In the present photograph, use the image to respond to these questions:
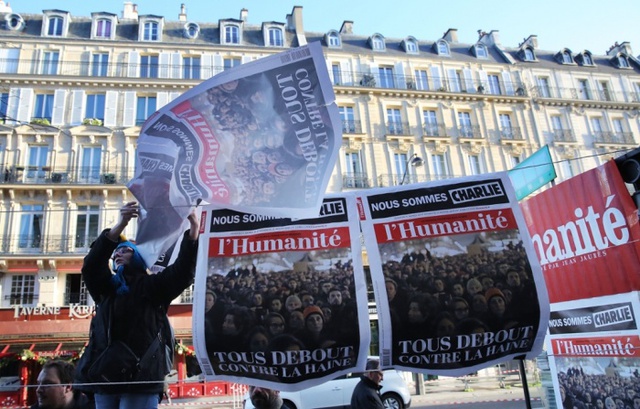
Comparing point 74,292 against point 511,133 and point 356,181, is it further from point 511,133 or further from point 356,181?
point 511,133

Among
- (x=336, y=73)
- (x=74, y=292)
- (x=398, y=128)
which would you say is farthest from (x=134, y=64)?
(x=398, y=128)

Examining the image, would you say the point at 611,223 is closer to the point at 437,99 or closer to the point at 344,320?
the point at 344,320

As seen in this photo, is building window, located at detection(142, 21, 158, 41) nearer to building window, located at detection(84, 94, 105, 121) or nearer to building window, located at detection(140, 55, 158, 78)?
building window, located at detection(140, 55, 158, 78)

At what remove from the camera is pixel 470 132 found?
28234mm

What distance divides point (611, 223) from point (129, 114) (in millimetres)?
24887

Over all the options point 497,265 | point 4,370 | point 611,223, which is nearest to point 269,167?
point 497,265

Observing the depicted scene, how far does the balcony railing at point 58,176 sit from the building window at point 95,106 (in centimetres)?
313

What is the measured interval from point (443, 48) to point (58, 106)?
928 inches

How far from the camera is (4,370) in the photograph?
Answer: 19344mm

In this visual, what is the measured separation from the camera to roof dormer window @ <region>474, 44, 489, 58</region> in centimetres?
3128

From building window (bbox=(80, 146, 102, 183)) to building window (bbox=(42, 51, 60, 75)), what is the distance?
4.82 metres

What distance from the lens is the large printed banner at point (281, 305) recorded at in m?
2.87

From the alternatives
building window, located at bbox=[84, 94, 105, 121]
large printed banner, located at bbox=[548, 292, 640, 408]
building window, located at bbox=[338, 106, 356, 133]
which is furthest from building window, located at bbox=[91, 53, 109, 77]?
large printed banner, located at bbox=[548, 292, 640, 408]

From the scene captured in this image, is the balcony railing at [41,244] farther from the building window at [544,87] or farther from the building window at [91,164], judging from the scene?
the building window at [544,87]
